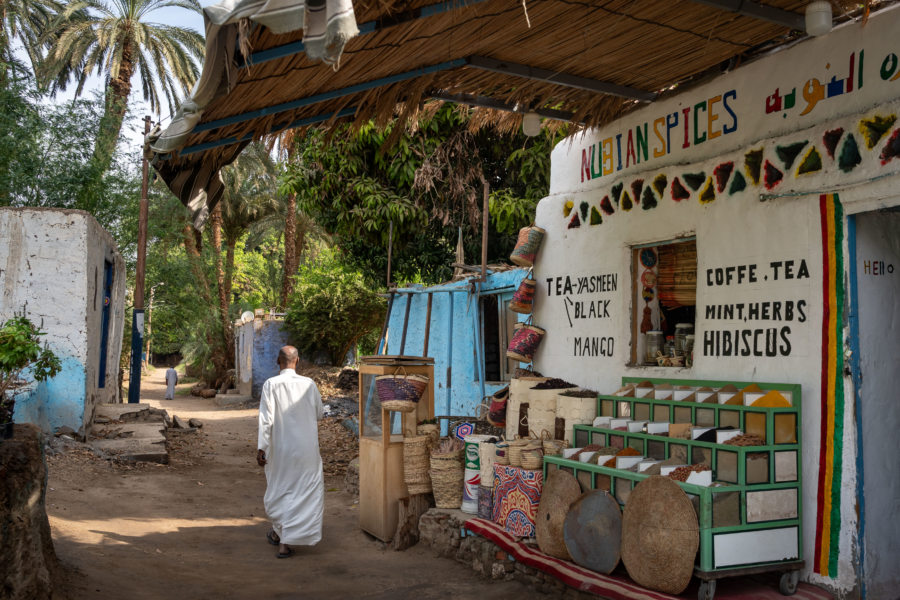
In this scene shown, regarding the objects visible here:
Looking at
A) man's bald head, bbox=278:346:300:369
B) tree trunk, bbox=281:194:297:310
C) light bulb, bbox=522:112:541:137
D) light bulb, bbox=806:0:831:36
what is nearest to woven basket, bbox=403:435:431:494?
man's bald head, bbox=278:346:300:369

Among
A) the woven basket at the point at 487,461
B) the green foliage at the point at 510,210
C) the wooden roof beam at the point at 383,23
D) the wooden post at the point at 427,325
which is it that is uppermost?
the green foliage at the point at 510,210

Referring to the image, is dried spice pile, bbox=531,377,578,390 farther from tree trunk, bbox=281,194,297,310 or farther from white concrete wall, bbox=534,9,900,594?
tree trunk, bbox=281,194,297,310

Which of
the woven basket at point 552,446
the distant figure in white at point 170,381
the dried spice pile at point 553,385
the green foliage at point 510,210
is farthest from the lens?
the distant figure in white at point 170,381

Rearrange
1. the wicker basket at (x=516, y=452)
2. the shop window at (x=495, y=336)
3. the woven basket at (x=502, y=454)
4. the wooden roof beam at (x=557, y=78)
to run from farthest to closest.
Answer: the shop window at (x=495, y=336), the woven basket at (x=502, y=454), the wicker basket at (x=516, y=452), the wooden roof beam at (x=557, y=78)

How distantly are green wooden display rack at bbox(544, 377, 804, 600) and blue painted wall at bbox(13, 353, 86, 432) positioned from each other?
291 inches

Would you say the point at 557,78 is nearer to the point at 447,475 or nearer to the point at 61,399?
the point at 447,475

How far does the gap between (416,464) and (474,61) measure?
127 inches

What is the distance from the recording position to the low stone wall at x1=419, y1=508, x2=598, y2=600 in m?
4.90

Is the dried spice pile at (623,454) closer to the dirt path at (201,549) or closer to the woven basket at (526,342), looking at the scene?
the dirt path at (201,549)

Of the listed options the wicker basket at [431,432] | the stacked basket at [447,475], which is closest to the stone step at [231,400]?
the wicker basket at [431,432]

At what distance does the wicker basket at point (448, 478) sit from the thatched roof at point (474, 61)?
2612 mm

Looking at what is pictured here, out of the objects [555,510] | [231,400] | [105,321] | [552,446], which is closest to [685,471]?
[555,510]

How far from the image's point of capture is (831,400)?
13.6 feet

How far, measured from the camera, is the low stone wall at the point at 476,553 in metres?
4.90
